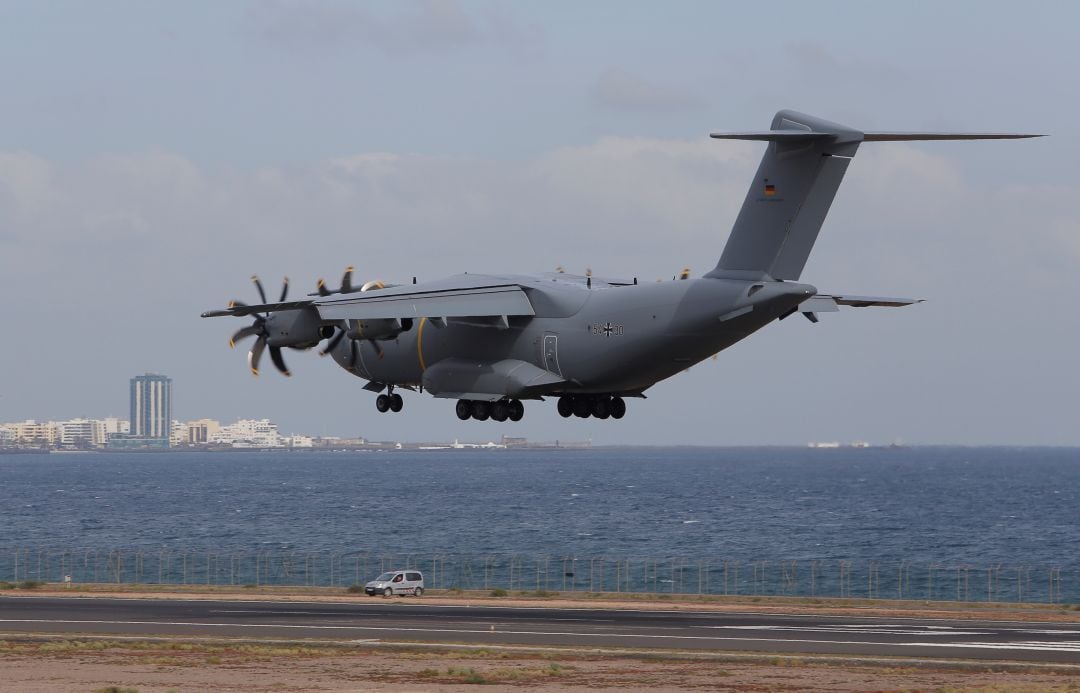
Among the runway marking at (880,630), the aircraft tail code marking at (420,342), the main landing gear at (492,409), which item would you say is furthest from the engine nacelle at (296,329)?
the runway marking at (880,630)

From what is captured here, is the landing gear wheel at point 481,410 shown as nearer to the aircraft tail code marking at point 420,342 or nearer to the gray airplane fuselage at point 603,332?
the gray airplane fuselage at point 603,332

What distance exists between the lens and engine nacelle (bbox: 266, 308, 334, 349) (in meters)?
39.0

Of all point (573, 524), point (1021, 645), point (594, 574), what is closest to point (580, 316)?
point (1021, 645)

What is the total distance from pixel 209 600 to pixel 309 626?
1421cm

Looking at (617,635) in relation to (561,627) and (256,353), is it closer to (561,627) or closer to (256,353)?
(561,627)

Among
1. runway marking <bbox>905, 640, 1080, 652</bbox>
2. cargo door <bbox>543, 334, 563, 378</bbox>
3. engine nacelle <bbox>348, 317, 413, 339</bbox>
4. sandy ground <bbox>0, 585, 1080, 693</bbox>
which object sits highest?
engine nacelle <bbox>348, 317, 413, 339</bbox>

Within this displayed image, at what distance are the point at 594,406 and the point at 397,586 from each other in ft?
86.2

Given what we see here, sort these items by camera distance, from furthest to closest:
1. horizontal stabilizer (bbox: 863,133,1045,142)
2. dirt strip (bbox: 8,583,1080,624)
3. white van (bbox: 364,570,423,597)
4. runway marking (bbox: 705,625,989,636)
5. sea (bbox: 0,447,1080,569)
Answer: sea (bbox: 0,447,1080,569), white van (bbox: 364,570,423,597), dirt strip (bbox: 8,583,1080,624), runway marking (bbox: 705,625,989,636), horizontal stabilizer (bbox: 863,133,1045,142)

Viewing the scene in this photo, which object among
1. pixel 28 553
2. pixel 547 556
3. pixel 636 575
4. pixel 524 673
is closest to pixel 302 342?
pixel 524 673

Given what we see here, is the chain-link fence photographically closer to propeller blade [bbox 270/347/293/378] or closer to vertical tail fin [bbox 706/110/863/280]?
propeller blade [bbox 270/347/293/378]

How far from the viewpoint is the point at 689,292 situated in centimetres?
3416

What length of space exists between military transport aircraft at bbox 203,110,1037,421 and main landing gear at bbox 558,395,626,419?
28mm

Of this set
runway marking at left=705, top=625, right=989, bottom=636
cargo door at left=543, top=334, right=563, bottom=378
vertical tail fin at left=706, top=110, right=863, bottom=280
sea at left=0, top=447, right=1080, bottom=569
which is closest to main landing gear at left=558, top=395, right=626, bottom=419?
cargo door at left=543, top=334, right=563, bottom=378

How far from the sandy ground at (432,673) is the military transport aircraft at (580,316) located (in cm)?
724
